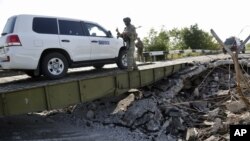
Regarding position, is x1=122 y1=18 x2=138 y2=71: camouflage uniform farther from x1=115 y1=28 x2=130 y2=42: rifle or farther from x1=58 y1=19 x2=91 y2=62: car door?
x1=58 y1=19 x2=91 y2=62: car door

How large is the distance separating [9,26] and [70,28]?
210 centimetres

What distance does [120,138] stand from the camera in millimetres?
11469

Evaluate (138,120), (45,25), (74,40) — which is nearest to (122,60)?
(138,120)

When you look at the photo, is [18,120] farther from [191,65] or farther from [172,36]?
[172,36]

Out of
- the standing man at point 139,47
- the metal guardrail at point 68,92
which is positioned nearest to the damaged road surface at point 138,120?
the metal guardrail at point 68,92

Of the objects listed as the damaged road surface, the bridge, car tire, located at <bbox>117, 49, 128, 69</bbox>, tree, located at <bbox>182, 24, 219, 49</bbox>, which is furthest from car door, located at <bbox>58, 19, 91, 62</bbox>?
tree, located at <bbox>182, 24, 219, 49</bbox>

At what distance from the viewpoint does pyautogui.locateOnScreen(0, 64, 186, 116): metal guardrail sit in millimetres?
9266

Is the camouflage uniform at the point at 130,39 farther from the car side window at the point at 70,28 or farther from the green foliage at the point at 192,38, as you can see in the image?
the green foliage at the point at 192,38

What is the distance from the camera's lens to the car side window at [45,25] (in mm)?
10617

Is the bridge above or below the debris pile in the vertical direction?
above

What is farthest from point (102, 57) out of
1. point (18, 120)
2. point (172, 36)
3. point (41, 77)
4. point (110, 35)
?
point (172, 36)

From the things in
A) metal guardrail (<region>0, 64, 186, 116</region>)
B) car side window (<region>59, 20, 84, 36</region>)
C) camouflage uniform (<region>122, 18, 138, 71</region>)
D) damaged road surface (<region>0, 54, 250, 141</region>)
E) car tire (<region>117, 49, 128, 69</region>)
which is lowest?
damaged road surface (<region>0, 54, 250, 141</region>)

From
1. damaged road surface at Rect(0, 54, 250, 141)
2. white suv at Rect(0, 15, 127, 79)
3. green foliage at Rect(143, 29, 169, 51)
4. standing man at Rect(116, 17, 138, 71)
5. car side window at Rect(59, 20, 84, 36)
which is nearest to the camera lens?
white suv at Rect(0, 15, 127, 79)

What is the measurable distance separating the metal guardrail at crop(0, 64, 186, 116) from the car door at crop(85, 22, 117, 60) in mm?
802
